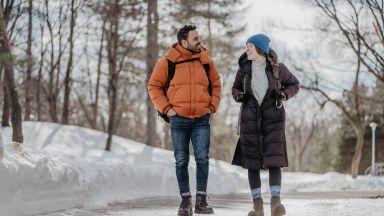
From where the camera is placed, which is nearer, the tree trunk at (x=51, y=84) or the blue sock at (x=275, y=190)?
the blue sock at (x=275, y=190)

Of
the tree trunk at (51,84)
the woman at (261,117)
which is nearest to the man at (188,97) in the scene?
the woman at (261,117)

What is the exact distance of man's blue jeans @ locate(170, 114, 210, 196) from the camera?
23.4ft

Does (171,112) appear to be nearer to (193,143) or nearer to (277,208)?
(193,143)

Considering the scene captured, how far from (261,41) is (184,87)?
0.91 metres

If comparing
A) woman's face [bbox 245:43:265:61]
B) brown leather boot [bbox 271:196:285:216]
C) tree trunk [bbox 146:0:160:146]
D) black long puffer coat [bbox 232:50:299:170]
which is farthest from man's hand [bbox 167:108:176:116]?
tree trunk [bbox 146:0:160:146]

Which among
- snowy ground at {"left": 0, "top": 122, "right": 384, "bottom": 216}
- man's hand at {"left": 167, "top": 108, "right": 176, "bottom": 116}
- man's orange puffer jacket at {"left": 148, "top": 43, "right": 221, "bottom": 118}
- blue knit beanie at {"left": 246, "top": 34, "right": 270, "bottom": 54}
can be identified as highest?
blue knit beanie at {"left": 246, "top": 34, "right": 270, "bottom": 54}

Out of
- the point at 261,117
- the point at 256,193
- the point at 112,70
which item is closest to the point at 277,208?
the point at 256,193

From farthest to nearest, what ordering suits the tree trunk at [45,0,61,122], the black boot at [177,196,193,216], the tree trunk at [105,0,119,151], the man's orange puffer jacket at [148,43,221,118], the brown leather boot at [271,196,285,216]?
1. the tree trunk at [45,0,61,122]
2. the tree trunk at [105,0,119,151]
3. the man's orange puffer jacket at [148,43,221,118]
4. the black boot at [177,196,193,216]
5. the brown leather boot at [271,196,285,216]

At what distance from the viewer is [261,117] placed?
21.6 ft

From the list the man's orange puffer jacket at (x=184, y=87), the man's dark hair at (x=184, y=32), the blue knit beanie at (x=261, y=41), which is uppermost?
the man's dark hair at (x=184, y=32)

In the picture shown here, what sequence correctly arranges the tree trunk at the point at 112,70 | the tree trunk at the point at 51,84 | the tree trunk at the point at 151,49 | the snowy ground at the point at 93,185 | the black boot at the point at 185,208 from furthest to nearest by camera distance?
the tree trunk at the point at 51,84
the tree trunk at the point at 151,49
the tree trunk at the point at 112,70
the snowy ground at the point at 93,185
the black boot at the point at 185,208

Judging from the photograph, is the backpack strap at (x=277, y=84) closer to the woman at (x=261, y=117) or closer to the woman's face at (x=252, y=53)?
the woman at (x=261, y=117)

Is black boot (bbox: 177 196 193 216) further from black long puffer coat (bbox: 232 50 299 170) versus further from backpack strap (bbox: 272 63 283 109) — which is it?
backpack strap (bbox: 272 63 283 109)

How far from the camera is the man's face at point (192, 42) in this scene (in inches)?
279
